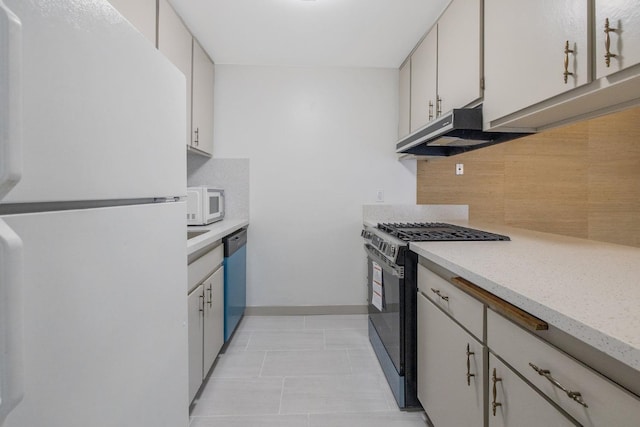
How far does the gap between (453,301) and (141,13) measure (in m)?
1.95

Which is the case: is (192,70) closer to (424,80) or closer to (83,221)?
(424,80)

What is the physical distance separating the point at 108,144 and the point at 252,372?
183 centimetres

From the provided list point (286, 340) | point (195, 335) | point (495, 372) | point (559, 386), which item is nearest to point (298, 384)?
point (286, 340)

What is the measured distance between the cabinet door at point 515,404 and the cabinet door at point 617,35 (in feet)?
3.06

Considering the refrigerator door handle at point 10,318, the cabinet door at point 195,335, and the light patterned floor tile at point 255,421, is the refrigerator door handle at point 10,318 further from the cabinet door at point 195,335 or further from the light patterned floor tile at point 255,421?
the light patterned floor tile at point 255,421

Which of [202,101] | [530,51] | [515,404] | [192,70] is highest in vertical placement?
[192,70]

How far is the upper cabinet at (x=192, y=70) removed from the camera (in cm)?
197

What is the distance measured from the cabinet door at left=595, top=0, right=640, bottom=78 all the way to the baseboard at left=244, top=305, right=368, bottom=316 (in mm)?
2517

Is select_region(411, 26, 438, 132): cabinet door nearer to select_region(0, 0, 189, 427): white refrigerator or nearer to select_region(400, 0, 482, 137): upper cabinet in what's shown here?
select_region(400, 0, 482, 137): upper cabinet

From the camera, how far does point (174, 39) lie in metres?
2.09

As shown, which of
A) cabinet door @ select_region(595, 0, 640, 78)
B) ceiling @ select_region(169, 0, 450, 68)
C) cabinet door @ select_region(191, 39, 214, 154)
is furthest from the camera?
cabinet door @ select_region(191, 39, 214, 154)

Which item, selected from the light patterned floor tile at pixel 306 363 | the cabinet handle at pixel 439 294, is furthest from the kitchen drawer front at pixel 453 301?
the light patterned floor tile at pixel 306 363

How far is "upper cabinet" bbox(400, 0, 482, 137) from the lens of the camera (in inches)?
68.3

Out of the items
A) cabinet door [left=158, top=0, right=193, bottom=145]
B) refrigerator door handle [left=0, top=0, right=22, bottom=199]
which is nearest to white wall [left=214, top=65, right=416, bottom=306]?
cabinet door [left=158, top=0, right=193, bottom=145]
